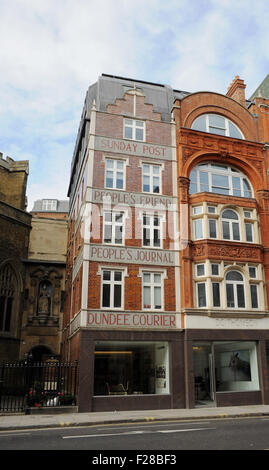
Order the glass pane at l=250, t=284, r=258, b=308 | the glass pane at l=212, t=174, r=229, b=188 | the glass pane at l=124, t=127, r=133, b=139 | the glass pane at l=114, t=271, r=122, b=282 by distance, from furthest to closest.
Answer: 1. the glass pane at l=212, t=174, r=229, b=188
2. the glass pane at l=124, t=127, r=133, b=139
3. the glass pane at l=250, t=284, r=258, b=308
4. the glass pane at l=114, t=271, r=122, b=282

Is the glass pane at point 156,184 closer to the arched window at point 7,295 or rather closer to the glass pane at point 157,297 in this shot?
the glass pane at point 157,297

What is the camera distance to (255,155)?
1001 inches

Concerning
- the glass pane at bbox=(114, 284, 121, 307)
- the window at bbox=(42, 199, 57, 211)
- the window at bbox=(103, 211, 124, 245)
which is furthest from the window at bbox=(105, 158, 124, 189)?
the window at bbox=(42, 199, 57, 211)

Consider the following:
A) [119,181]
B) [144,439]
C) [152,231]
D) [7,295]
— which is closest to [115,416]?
[144,439]

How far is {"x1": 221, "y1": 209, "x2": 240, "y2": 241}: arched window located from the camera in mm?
22797

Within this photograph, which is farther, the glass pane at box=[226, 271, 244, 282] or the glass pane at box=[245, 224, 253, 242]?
the glass pane at box=[245, 224, 253, 242]

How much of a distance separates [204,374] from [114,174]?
1154 cm

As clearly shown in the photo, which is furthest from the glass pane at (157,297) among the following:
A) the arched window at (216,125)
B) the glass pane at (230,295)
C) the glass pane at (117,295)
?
the arched window at (216,125)

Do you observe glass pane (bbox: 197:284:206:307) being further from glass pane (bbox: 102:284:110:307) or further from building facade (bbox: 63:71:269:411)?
glass pane (bbox: 102:284:110:307)

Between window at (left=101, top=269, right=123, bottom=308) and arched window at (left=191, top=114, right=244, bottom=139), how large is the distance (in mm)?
10680

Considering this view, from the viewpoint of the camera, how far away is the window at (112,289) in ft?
66.5

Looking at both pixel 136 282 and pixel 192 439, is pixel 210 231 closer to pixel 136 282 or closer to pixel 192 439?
pixel 136 282

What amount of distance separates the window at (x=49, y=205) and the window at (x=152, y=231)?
1838 inches
